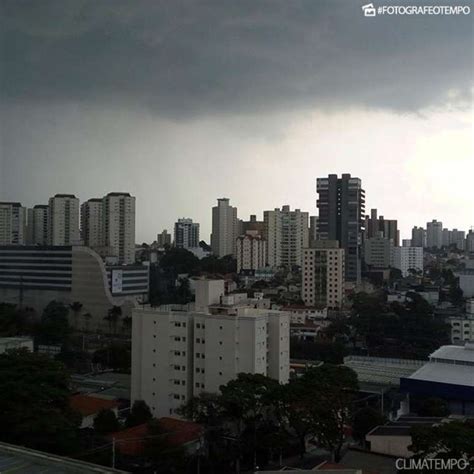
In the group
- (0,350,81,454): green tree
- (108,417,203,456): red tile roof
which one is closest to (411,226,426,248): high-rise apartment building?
(108,417,203,456): red tile roof

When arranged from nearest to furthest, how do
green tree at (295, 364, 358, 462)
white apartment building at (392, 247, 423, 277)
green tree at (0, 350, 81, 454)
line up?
green tree at (0, 350, 81, 454), green tree at (295, 364, 358, 462), white apartment building at (392, 247, 423, 277)

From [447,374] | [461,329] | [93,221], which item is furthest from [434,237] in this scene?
[447,374]

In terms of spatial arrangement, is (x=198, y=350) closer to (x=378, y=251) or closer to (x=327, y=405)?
(x=327, y=405)

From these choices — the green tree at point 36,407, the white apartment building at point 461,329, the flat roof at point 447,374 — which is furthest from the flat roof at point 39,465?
the white apartment building at point 461,329

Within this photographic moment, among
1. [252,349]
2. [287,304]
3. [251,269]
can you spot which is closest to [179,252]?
[251,269]

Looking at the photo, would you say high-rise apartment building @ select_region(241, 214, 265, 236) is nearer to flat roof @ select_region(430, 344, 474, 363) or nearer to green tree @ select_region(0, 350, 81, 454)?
flat roof @ select_region(430, 344, 474, 363)

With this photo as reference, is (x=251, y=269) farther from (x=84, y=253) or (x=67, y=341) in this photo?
(x=67, y=341)

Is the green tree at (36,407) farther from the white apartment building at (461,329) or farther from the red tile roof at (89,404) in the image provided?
the white apartment building at (461,329)
